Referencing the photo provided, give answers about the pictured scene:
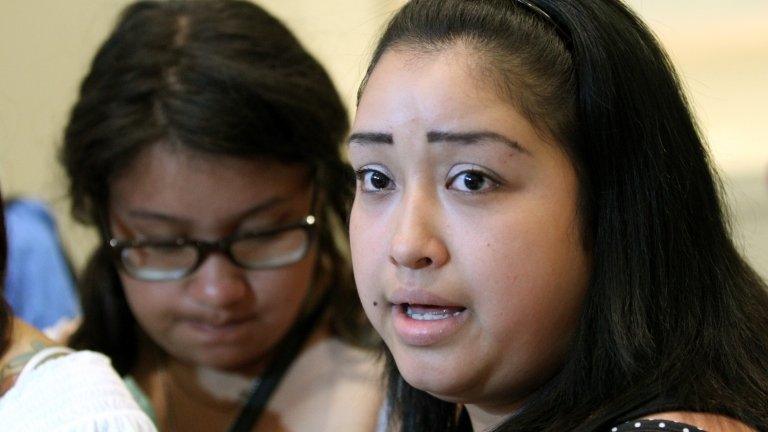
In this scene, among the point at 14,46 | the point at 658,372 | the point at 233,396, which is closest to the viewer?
the point at 658,372

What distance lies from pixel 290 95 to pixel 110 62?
1.22 feet

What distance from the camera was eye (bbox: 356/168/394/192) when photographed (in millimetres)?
1347

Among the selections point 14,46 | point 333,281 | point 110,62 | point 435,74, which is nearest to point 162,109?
point 110,62

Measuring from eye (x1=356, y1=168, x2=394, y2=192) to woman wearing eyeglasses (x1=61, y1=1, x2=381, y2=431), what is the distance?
71cm

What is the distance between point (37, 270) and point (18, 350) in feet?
4.42

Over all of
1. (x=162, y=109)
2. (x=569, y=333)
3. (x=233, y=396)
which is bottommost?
(x=233, y=396)

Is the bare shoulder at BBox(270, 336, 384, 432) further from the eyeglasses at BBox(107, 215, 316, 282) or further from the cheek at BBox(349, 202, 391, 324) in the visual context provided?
the cheek at BBox(349, 202, 391, 324)

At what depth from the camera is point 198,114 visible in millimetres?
2064

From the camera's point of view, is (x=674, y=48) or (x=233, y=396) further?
(x=674, y=48)

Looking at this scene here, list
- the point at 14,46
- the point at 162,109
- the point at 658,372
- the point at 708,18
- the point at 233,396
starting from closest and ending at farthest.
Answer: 1. the point at 658,372
2. the point at 162,109
3. the point at 233,396
4. the point at 14,46
5. the point at 708,18

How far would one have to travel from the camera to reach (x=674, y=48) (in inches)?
160

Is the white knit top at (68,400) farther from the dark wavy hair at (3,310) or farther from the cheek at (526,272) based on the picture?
the cheek at (526,272)

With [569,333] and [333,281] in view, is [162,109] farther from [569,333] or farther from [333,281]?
[569,333]

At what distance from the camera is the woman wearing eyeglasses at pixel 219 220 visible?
206 cm
